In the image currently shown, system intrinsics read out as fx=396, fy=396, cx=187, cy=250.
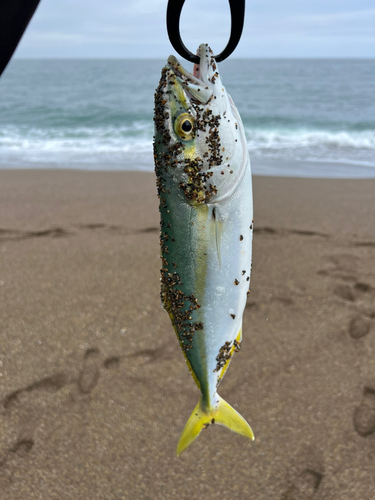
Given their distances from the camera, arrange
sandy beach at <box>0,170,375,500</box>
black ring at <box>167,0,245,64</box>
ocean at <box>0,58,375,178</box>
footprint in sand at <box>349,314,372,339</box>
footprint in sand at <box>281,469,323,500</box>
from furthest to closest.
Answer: ocean at <box>0,58,375,178</box>
footprint in sand at <box>349,314,372,339</box>
sandy beach at <box>0,170,375,500</box>
footprint in sand at <box>281,469,323,500</box>
black ring at <box>167,0,245,64</box>

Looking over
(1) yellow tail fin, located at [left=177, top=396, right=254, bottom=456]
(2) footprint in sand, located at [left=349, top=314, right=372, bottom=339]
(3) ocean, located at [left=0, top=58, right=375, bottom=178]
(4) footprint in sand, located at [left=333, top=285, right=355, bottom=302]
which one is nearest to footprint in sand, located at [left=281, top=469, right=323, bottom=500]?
(1) yellow tail fin, located at [left=177, top=396, right=254, bottom=456]

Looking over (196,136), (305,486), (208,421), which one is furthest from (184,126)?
(305,486)

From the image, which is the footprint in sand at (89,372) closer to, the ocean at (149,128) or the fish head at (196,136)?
the fish head at (196,136)

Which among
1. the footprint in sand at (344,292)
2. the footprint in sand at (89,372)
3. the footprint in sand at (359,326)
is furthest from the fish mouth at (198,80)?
the footprint in sand at (344,292)

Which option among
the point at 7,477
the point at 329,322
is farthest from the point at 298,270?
the point at 7,477

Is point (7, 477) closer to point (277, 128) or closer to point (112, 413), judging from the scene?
point (112, 413)

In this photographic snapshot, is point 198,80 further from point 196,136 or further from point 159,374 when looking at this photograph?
point 159,374

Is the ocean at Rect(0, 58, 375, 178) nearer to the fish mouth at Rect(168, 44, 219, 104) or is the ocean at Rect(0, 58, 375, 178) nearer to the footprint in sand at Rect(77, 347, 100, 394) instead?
the footprint in sand at Rect(77, 347, 100, 394)
